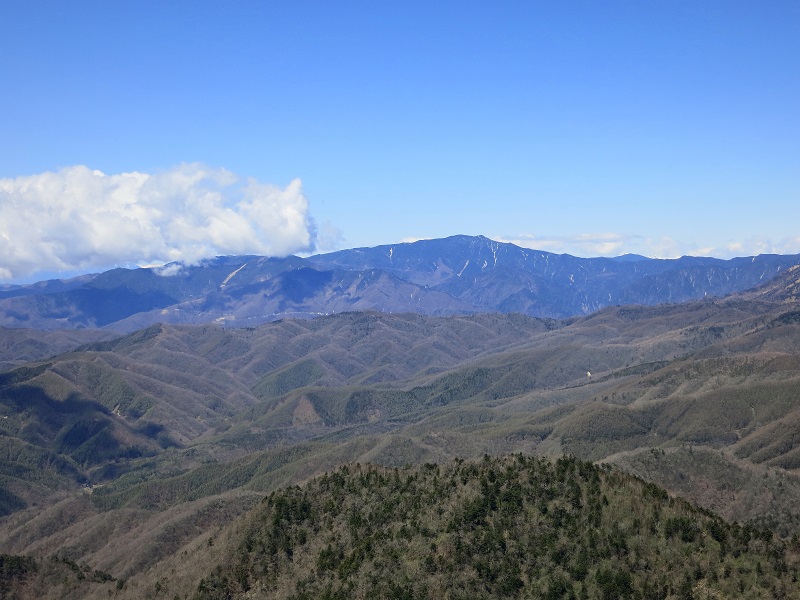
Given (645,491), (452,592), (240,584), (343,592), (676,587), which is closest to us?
(676,587)

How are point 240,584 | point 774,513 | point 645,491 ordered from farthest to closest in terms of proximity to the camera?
point 774,513 < point 240,584 < point 645,491

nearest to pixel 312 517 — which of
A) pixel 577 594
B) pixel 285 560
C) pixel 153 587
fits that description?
pixel 285 560

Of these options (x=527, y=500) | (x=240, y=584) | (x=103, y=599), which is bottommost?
(x=103, y=599)

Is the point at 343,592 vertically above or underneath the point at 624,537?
underneath

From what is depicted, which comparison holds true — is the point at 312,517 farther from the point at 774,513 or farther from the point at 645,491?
the point at 774,513

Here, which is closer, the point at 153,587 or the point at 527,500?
the point at 527,500

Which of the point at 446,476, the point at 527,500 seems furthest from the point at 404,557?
the point at 446,476
